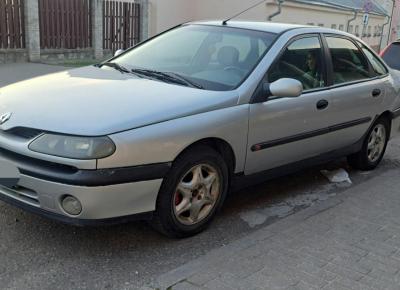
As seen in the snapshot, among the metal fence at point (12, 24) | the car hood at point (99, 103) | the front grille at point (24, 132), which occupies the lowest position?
the metal fence at point (12, 24)

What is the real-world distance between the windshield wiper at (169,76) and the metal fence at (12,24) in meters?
11.4

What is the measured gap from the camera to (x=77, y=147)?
309 centimetres

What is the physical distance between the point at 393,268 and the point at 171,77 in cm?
216

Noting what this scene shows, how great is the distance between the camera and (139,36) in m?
20.2

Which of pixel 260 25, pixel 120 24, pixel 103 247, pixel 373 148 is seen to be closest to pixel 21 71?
pixel 120 24

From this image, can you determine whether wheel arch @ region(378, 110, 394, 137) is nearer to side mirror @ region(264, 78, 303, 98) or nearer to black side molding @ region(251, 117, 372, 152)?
black side molding @ region(251, 117, 372, 152)

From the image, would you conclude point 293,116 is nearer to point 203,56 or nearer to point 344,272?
point 203,56

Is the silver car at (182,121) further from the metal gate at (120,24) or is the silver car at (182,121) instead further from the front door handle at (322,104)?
the metal gate at (120,24)

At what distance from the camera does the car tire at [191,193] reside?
11.3 ft

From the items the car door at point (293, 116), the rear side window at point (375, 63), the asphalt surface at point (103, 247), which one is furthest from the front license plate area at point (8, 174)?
the rear side window at point (375, 63)

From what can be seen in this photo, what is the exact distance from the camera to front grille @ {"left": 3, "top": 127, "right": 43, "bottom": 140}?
10.5 ft

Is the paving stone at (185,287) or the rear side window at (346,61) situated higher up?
the rear side window at (346,61)

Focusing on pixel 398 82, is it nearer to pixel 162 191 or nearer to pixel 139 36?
pixel 162 191

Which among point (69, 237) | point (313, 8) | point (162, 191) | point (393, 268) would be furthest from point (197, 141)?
point (313, 8)
